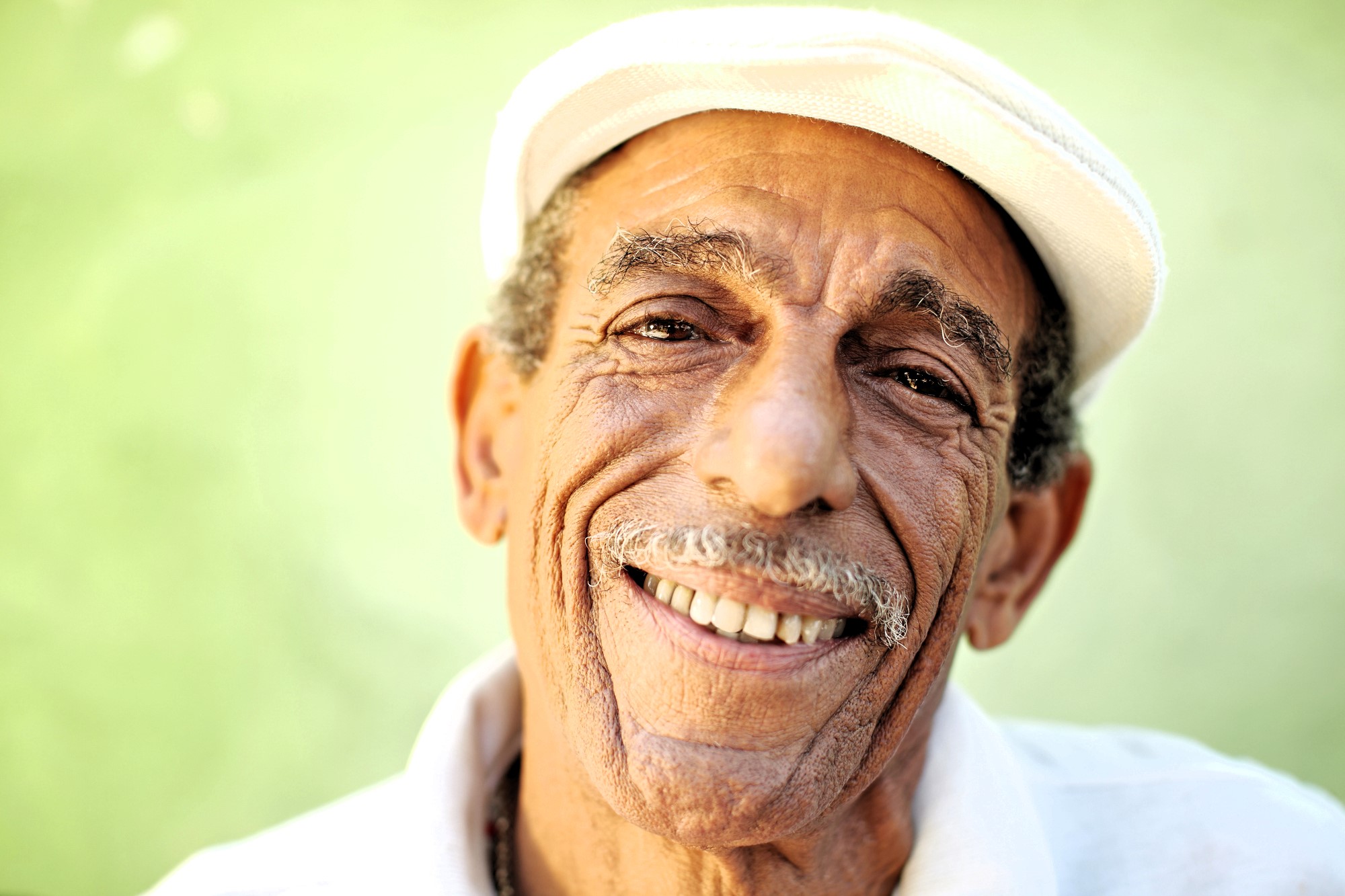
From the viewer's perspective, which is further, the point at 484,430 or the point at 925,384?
the point at 484,430

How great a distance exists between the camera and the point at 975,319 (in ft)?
6.25

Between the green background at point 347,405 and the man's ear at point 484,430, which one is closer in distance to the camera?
the man's ear at point 484,430

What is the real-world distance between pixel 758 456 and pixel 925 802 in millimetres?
1016

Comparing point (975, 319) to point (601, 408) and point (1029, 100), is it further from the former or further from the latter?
point (601, 408)

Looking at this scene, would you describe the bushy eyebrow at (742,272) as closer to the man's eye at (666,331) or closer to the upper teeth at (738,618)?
the man's eye at (666,331)

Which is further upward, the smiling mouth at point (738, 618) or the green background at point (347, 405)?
the green background at point (347, 405)

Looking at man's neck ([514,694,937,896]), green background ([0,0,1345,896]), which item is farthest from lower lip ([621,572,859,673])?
green background ([0,0,1345,896])

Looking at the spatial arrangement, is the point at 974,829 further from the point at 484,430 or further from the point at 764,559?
the point at 484,430

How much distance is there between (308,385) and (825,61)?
2115 millimetres

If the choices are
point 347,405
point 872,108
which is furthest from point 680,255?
point 347,405

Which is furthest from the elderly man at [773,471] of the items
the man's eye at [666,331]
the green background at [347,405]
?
the green background at [347,405]

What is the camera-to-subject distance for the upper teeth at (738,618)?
5.57 ft

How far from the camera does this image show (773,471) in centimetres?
157

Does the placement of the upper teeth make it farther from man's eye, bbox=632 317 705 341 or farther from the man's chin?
man's eye, bbox=632 317 705 341
